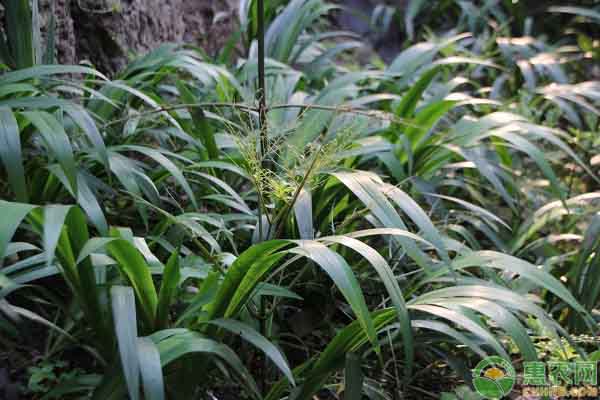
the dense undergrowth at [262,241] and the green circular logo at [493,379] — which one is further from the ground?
the dense undergrowth at [262,241]

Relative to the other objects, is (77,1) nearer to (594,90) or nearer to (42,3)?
(42,3)

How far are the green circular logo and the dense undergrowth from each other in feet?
0.13

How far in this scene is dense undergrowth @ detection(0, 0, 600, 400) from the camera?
96 cm

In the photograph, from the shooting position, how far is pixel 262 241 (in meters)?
1.07

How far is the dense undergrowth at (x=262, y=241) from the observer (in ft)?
3.16

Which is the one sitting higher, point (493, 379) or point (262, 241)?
point (262, 241)

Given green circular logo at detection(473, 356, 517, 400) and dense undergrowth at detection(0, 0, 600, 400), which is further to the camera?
green circular logo at detection(473, 356, 517, 400)

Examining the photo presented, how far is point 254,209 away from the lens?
4.86ft

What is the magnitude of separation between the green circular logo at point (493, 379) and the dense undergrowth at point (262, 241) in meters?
0.04

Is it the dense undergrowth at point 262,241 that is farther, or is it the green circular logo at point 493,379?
the green circular logo at point 493,379

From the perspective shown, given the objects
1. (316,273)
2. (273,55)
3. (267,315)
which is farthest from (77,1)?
(267,315)

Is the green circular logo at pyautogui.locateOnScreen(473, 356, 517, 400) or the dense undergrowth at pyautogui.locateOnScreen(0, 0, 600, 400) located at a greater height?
the dense undergrowth at pyautogui.locateOnScreen(0, 0, 600, 400)

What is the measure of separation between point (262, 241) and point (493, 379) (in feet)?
1.41

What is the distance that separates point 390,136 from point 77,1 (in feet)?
2.96
